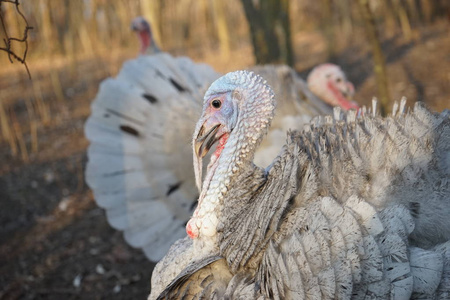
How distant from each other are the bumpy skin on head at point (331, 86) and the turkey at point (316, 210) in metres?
1.92

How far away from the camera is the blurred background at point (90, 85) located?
4773mm

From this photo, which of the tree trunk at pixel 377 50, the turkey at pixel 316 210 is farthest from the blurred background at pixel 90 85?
the turkey at pixel 316 210

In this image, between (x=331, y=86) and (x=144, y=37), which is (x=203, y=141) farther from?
(x=144, y=37)

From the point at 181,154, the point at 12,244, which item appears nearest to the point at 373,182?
the point at 181,154

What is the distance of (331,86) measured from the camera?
470 cm

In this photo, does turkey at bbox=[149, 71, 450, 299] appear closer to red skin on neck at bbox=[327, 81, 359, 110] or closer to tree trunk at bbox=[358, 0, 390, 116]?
red skin on neck at bbox=[327, 81, 359, 110]

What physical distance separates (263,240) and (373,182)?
1.77ft

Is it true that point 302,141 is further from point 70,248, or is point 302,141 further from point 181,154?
point 70,248

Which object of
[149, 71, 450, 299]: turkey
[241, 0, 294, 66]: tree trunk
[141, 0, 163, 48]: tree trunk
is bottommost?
[149, 71, 450, 299]: turkey

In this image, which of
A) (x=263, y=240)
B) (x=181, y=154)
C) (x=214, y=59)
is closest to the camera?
(x=263, y=240)

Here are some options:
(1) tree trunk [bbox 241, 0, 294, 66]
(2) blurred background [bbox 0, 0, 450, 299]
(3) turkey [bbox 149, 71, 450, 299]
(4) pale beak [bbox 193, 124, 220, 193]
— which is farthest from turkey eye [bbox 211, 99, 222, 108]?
(1) tree trunk [bbox 241, 0, 294, 66]

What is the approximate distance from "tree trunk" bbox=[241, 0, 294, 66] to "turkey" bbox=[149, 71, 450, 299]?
3.68 metres

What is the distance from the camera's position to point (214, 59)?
12.1 metres

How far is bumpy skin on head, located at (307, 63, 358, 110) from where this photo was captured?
4660mm
